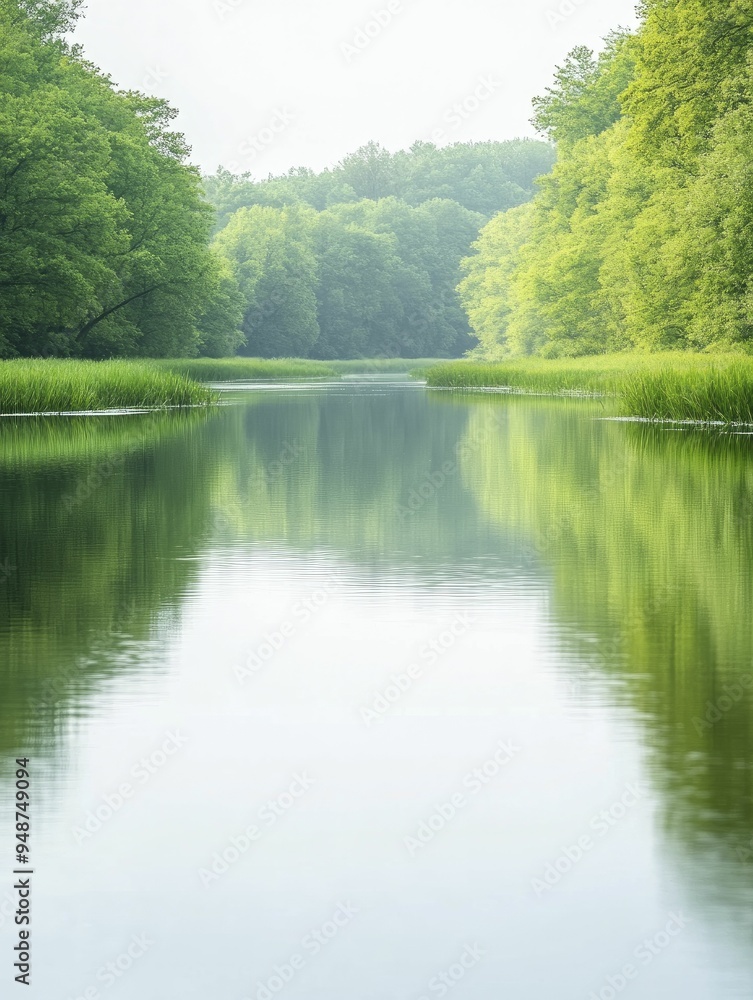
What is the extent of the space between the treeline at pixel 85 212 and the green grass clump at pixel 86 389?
9.01 meters

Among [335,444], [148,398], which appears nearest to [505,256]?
[148,398]

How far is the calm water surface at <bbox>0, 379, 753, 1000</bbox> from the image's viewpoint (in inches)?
177

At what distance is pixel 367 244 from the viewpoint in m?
154

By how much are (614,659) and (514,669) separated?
0.56 m

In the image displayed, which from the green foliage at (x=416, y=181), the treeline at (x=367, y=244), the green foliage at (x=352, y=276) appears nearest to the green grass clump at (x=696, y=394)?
the treeline at (x=367, y=244)

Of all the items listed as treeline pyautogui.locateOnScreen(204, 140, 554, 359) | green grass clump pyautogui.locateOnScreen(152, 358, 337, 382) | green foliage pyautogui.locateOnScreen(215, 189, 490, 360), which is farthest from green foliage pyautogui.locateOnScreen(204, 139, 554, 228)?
green grass clump pyautogui.locateOnScreen(152, 358, 337, 382)

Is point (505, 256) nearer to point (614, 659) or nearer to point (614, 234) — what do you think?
point (614, 234)

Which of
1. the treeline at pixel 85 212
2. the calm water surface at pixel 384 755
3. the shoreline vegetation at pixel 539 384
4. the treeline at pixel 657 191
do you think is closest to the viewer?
the calm water surface at pixel 384 755

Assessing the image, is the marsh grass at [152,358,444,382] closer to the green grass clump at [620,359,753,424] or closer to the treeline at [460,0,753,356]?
the treeline at [460,0,753,356]

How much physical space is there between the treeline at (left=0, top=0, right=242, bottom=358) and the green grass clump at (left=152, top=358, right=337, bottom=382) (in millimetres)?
2056

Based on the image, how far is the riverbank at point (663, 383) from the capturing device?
33.0 m

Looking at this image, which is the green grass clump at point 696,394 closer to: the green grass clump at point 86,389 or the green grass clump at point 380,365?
the green grass clump at point 86,389

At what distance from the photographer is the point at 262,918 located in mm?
4750

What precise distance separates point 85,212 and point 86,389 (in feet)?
66.8
